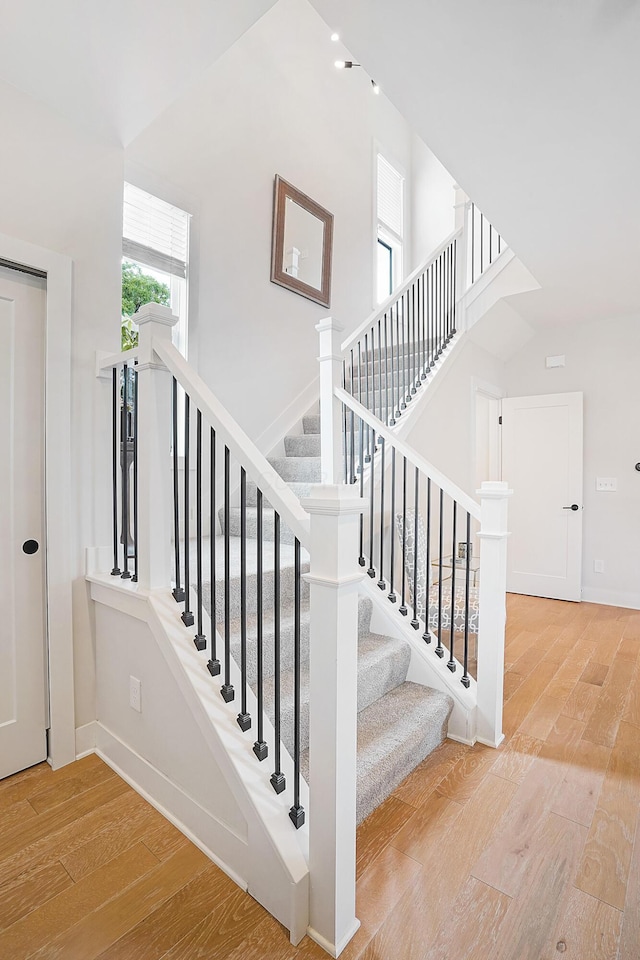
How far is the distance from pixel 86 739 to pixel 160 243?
2.77 meters

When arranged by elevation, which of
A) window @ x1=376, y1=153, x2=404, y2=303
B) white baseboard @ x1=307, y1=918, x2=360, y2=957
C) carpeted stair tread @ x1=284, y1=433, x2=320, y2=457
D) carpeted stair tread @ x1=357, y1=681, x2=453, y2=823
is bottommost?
white baseboard @ x1=307, y1=918, x2=360, y2=957

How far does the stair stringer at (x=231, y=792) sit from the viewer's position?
1.28 meters

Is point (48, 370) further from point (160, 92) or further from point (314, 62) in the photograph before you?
point (314, 62)

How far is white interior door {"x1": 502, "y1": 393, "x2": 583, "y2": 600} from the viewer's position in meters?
4.75

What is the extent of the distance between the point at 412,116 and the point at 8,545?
2.47 m

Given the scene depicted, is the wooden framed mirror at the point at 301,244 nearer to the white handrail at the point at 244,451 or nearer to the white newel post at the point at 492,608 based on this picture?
the white handrail at the point at 244,451

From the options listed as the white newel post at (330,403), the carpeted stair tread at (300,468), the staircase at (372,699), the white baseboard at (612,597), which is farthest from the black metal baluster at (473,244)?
the staircase at (372,699)

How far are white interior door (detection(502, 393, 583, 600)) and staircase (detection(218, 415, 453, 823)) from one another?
10.3 ft

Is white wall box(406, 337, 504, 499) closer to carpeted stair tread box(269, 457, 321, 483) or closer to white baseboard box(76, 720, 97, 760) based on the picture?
carpeted stair tread box(269, 457, 321, 483)

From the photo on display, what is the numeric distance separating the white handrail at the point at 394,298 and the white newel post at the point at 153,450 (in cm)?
135

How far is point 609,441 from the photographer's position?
4.66 metres

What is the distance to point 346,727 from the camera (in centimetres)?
123

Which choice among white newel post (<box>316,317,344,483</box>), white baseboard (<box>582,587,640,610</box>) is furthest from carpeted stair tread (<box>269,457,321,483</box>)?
white baseboard (<box>582,587,640,610</box>)

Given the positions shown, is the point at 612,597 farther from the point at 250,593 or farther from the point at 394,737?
the point at 250,593
